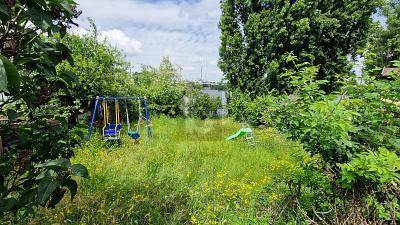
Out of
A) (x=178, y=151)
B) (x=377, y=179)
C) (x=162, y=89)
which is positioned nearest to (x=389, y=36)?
(x=162, y=89)

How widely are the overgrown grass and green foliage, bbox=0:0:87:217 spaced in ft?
5.27

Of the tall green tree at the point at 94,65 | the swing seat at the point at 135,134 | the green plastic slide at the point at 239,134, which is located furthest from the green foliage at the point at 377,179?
the tall green tree at the point at 94,65

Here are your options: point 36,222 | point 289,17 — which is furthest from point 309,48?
point 36,222

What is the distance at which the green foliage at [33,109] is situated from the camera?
0.86m

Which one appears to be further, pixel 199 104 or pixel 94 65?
pixel 199 104

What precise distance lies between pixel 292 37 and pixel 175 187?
9.01 meters

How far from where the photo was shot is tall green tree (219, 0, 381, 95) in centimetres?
1052

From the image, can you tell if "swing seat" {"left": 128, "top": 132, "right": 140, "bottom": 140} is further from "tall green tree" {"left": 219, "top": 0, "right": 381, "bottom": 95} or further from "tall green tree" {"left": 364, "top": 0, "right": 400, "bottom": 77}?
"tall green tree" {"left": 364, "top": 0, "right": 400, "bottom": 77}

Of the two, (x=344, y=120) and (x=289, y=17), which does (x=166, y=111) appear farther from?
(x=344, y=120)

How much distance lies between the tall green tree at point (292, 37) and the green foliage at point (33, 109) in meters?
9.55

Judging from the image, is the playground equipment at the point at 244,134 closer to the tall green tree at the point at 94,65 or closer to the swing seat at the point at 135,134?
the swing seat at the point at 135,134

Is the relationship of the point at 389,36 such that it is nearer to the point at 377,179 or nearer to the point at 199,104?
the point at 199,104

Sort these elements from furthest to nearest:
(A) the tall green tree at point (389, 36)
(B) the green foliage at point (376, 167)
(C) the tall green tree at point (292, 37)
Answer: (A) the tall green tree at point (389, 36) → (C) the tall green tree at point (292, 37) → (B) the green foliage at point (376, 167)

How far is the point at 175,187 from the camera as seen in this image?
3.60m
